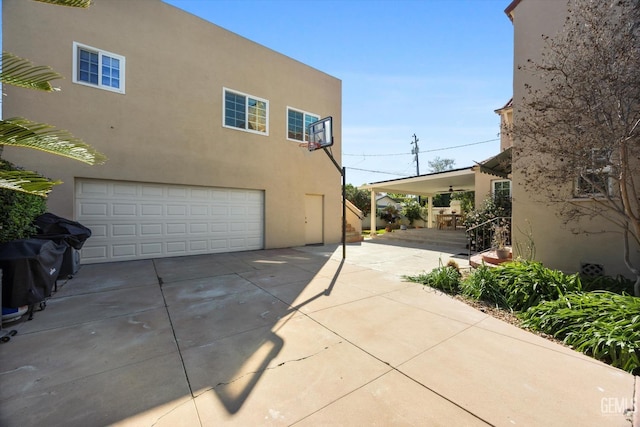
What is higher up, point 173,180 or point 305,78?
point 305,78

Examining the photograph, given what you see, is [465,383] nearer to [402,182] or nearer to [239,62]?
[239,62]

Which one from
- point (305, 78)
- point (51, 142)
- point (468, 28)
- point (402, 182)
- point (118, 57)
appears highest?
point (305, 78)

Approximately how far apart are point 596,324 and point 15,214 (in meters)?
8.20

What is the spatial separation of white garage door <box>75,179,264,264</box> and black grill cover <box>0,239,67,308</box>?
376cm

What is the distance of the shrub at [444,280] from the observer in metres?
5.06

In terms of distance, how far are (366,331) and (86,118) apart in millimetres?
8523

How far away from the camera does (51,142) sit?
2781mm

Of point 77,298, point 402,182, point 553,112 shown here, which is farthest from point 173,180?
point 402,182

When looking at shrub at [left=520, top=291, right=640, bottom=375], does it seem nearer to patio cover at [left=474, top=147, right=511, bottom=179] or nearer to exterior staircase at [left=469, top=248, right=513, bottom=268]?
exterior staircase at [left=469, top=248, right=513, bottom=268]

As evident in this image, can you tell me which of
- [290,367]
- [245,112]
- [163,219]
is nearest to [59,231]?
[163,219]

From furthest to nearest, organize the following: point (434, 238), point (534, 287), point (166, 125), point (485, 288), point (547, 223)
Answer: point (434, 238)
point (166, 125)
point (547, 223)
point (485, 288)
point (534, 287)

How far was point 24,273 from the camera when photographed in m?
3.51

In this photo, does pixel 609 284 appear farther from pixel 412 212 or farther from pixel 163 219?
pixel 412 212

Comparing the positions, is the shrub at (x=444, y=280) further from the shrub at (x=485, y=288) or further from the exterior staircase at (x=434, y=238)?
the exterior staircase at (x=434, y=238)
